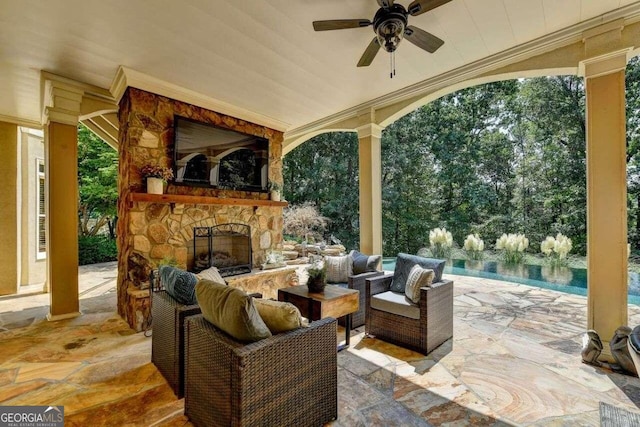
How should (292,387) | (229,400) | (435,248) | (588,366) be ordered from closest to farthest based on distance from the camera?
(229,400) < (292,387) < (588,366) < (435,248)

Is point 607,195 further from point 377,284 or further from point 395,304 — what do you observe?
point 377,284

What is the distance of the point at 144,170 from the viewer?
3.66 m

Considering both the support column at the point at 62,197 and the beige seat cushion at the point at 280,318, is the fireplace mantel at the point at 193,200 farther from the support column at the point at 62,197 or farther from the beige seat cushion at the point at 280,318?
the beige seat cushion at the point at 280,318

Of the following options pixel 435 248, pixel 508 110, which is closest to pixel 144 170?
pixel 435 248

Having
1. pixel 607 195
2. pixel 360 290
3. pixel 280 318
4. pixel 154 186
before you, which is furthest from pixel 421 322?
pixel 154 186

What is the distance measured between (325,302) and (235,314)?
125 centimetres

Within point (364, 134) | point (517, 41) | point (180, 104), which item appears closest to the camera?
point (517, 41)

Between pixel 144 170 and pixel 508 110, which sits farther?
pixel 508 110

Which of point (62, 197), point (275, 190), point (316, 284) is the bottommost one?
point (316, 284)

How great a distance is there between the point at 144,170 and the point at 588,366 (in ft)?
16.6

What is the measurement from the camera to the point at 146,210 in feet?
12.2

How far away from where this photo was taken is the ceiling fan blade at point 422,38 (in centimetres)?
232

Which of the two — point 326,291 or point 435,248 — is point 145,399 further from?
point 435,248

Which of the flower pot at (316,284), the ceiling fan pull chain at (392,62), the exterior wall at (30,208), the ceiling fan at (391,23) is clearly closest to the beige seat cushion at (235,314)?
the flower pot at (316,284)
